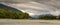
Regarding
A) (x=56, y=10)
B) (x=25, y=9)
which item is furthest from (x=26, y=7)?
(x=56, y=10)

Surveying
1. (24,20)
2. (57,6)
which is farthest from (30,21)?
(57,6)

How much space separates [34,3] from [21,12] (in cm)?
20

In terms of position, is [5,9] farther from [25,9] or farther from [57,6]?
[57,6]

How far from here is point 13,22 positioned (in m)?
5.09

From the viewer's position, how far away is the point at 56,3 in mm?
5125

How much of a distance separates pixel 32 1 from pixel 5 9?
35 cm

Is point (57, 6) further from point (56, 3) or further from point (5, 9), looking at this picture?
point (5, 9)

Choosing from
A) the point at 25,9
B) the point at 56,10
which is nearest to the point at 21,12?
the point at 25,9

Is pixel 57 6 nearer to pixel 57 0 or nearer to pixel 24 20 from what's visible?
pixel 57 0

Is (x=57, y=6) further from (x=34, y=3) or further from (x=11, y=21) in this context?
(x=11, y=21)

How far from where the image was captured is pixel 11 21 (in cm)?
509

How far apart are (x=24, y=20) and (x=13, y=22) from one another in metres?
0.14

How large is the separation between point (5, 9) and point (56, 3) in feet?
2.09

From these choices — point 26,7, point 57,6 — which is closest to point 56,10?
point 57,6
